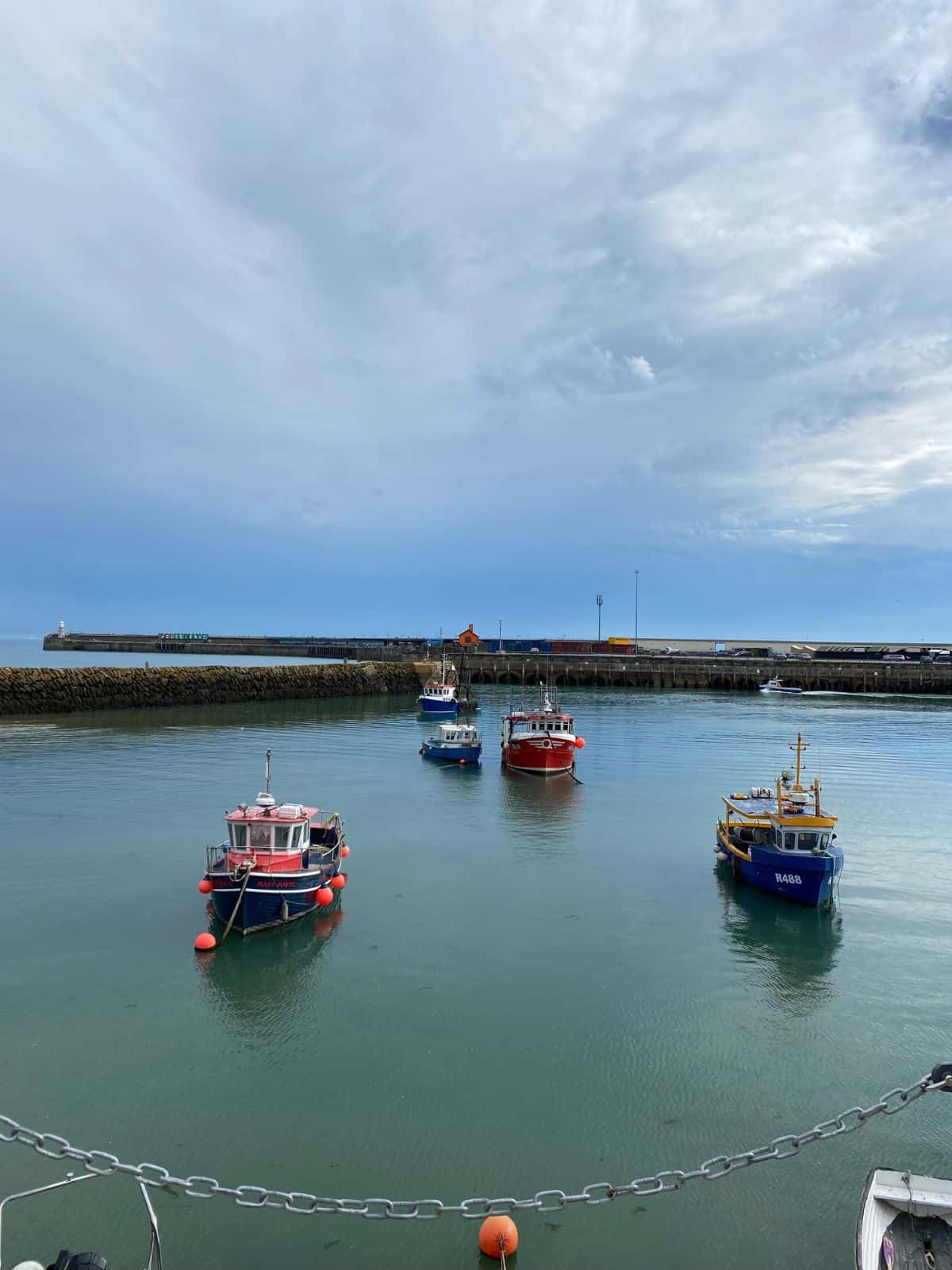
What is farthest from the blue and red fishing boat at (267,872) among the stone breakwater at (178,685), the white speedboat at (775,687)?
the white speedboat at (775,687)

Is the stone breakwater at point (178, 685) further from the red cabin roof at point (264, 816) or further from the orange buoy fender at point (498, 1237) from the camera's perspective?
the orange buoy fender at point (498, 1237)

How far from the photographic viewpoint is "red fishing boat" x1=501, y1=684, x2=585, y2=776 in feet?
132

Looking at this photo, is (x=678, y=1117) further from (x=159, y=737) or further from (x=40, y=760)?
(x=159, y=737)

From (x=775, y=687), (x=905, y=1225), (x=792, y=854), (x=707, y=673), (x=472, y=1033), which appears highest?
(x=707, y=673)

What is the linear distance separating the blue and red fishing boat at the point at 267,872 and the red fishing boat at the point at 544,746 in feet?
66.8

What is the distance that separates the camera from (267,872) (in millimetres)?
18859

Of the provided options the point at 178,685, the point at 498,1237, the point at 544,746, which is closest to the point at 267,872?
the point at 498,1237

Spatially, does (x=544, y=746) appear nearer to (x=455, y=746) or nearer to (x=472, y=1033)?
(x=455, y=746)

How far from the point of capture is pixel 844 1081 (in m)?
13.0

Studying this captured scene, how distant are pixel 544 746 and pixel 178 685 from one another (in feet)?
141

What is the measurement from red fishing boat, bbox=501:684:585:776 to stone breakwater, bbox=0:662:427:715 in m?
38.9

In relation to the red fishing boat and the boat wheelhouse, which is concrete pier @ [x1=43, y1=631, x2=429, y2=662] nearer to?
the boat wheelhouse

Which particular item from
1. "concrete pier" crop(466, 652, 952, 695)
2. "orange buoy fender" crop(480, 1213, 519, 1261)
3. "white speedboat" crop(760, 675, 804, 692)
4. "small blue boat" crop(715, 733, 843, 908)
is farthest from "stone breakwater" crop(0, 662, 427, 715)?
"orange buoy fender" crop(480, 1213, 519, 1261)

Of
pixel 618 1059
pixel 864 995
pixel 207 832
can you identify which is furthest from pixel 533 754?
pixel 618 1059
